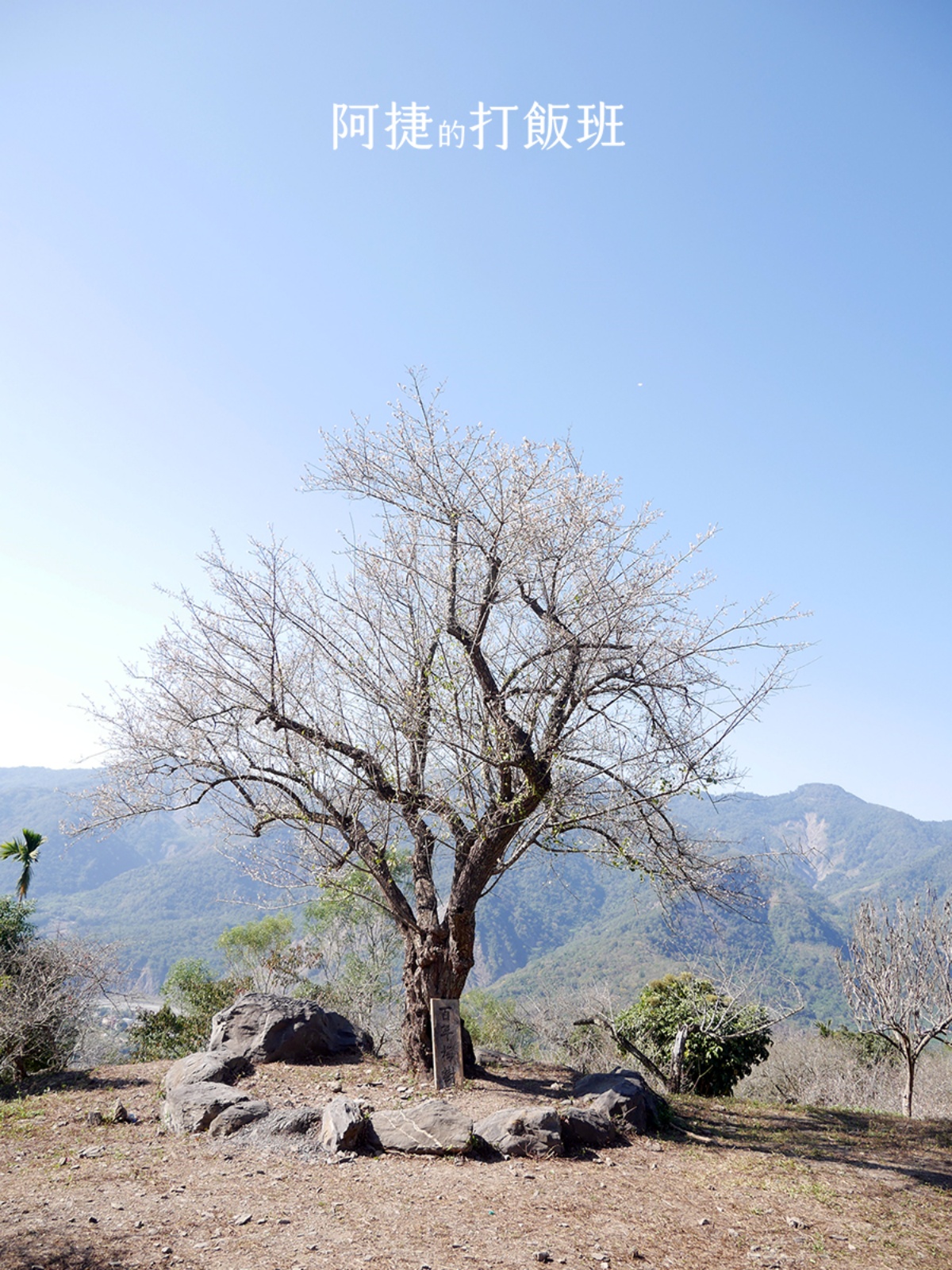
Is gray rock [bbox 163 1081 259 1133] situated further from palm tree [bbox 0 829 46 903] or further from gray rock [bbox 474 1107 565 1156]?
palm tree [bbox 0 829 46 903]

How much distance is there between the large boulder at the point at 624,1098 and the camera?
725 cm

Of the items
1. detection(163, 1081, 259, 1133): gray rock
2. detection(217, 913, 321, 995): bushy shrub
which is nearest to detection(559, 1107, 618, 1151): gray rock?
detection(163, 1081, 259, 1133): gray rock

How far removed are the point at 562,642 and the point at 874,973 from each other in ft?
28.9

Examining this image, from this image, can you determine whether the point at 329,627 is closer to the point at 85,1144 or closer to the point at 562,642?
the point at 562,642

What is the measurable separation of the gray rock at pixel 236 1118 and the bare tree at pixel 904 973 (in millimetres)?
9770

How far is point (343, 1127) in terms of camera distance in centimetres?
604

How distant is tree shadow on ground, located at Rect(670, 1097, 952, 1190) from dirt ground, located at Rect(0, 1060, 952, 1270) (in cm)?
5

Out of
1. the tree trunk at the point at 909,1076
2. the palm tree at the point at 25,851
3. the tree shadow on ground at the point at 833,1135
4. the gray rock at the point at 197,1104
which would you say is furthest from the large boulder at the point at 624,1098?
the palm tree at the point at 25,851

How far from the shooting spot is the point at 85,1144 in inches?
262

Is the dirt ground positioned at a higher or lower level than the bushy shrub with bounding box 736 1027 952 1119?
higher

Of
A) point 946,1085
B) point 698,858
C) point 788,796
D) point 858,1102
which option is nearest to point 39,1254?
point 698,858

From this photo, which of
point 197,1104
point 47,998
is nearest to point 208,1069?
point 197,1104

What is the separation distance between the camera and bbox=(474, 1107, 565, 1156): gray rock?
6.18 m

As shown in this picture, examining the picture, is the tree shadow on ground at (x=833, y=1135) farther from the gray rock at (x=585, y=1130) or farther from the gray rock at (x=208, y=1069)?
the gray rock at (x=208, y=1069)
